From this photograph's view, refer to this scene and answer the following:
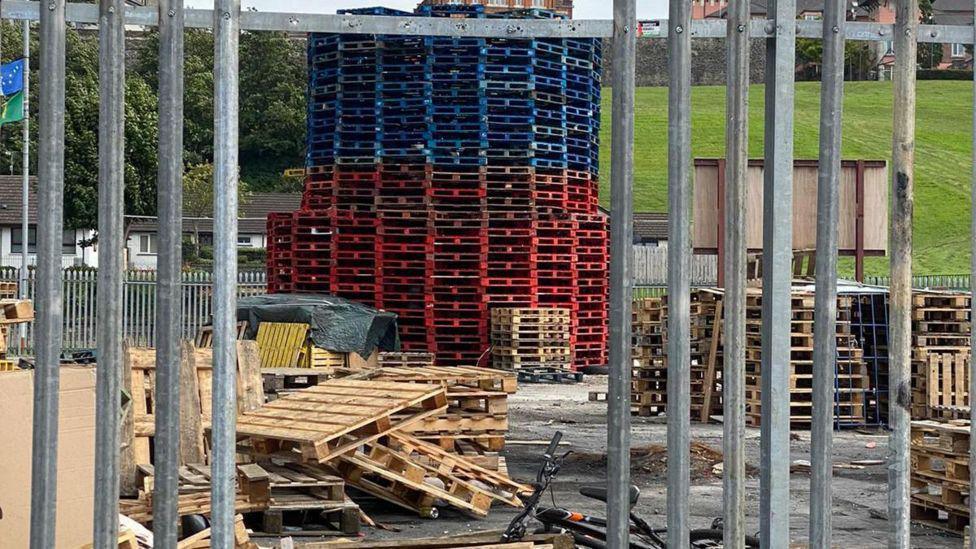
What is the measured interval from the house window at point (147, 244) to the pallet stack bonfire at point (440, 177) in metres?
40.5

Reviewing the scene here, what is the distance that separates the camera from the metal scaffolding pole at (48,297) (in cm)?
447

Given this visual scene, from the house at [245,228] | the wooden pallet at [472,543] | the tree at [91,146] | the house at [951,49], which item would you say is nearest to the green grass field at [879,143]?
the house at [951,49]

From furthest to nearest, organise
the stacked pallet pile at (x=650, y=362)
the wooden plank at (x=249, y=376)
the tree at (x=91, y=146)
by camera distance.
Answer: the tree at (x=91, y=146)
the stacked pallet pile at (x=650, y=362)
the wooden plank at (x=249, y=376)

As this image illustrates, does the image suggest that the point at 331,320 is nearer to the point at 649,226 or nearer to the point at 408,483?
the point at 408,483

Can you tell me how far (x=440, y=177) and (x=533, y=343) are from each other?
11.8ft

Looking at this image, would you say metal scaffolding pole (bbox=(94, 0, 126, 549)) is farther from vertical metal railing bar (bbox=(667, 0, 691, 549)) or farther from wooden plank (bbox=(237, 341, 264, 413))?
wooden plank (bbox=(237, 341, 264, 413))

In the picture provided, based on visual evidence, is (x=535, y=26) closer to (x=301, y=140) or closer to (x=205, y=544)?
(x=205, y=544)

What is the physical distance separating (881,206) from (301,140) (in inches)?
1907

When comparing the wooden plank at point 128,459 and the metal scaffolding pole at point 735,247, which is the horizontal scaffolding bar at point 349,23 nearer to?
the metal scaffolding pole at point 735,247

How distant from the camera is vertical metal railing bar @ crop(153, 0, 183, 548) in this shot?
14.7 ft

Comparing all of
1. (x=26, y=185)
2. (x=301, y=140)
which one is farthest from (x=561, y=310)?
(x=301, y=140)

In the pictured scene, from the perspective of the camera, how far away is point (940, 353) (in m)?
17.4

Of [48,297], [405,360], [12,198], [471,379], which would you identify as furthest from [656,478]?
[12,198]

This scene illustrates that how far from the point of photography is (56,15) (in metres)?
4.44
